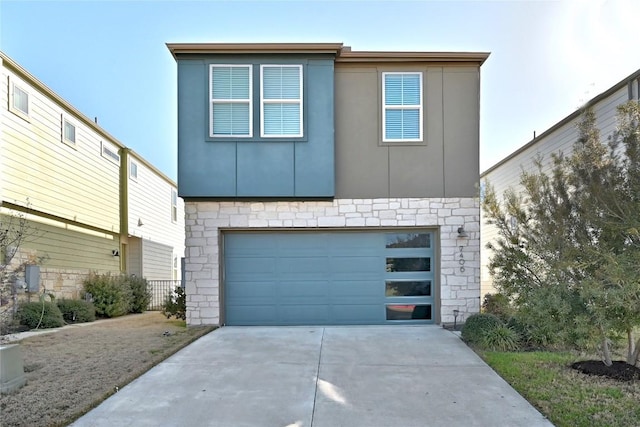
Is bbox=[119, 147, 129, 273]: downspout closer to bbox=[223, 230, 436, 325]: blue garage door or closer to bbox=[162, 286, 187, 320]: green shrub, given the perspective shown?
bbox=[162, 286, 187, 320]: green shrub

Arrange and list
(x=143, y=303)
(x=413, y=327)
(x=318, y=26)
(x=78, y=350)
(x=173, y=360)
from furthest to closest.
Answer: (x=143, y=303)
(x=318, y=26)
(x=413, y=327)
(x=78, y=350)
(x=173, y=360)

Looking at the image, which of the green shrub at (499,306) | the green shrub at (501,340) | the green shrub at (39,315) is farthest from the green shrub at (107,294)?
the green shrub at (501,340)

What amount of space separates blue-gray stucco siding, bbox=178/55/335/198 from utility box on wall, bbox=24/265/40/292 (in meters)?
4.63

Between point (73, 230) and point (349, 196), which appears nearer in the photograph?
point (349, 196)

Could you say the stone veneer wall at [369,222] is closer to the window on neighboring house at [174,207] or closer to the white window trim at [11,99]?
the white window trim at [11,99]

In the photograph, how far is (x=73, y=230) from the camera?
39.6 feet

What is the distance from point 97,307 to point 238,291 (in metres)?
5.55

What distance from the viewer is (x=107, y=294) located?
39.7ft

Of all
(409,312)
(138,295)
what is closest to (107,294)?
(138,295)

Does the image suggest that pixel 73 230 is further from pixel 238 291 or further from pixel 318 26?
pixel 318 26

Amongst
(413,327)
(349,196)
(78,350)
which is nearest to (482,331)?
(413,327)

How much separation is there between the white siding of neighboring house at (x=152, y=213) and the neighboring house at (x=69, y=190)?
0.14 feet

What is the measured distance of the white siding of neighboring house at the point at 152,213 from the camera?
51.6ft

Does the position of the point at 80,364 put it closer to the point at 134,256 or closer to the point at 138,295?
the point at 138,295
